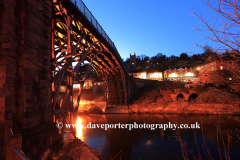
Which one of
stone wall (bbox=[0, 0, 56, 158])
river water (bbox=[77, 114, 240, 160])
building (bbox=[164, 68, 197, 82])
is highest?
building (bbox=[164, 68, 197, 82])

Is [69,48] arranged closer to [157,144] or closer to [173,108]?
[157,144]

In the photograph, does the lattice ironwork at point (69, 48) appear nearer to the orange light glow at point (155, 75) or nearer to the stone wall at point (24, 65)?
the stone wall at point (24, 65)

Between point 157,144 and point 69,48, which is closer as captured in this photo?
point 69,48

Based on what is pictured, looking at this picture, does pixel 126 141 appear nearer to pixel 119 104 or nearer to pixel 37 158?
pixel 37 158

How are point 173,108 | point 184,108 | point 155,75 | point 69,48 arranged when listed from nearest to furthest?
point 69,48 < point 184,108 < point 173,108 < point 155,75

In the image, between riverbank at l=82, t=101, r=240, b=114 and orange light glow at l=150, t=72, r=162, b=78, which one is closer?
riverbank at l=82, t=101, r=240, b=114

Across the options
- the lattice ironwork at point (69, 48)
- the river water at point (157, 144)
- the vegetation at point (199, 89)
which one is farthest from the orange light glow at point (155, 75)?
the river water at point (157, 144)

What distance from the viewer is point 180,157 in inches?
429

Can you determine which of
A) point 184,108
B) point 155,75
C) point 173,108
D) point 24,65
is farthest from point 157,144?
point 155,75

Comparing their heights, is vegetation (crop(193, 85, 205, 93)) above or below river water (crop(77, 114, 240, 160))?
above

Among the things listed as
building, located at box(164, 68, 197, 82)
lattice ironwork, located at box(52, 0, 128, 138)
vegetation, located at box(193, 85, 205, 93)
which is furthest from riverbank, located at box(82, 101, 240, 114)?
building, located at box(164, 68, 197, 82)

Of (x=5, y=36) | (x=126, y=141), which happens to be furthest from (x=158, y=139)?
(x=5, y=36)

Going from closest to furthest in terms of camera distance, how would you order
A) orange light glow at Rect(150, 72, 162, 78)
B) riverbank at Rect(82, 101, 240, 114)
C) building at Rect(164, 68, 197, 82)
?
riverbank at Rect(82, 101, 240, 114)
building at Rect(164, 68, 197, 82)
orange light glow at Rect(150, 72, 162, 78)

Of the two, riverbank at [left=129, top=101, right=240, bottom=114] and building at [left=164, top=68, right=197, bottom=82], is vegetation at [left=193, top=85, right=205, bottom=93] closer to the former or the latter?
riverbank at [left=129, top=101, right=240, bottom=114]
